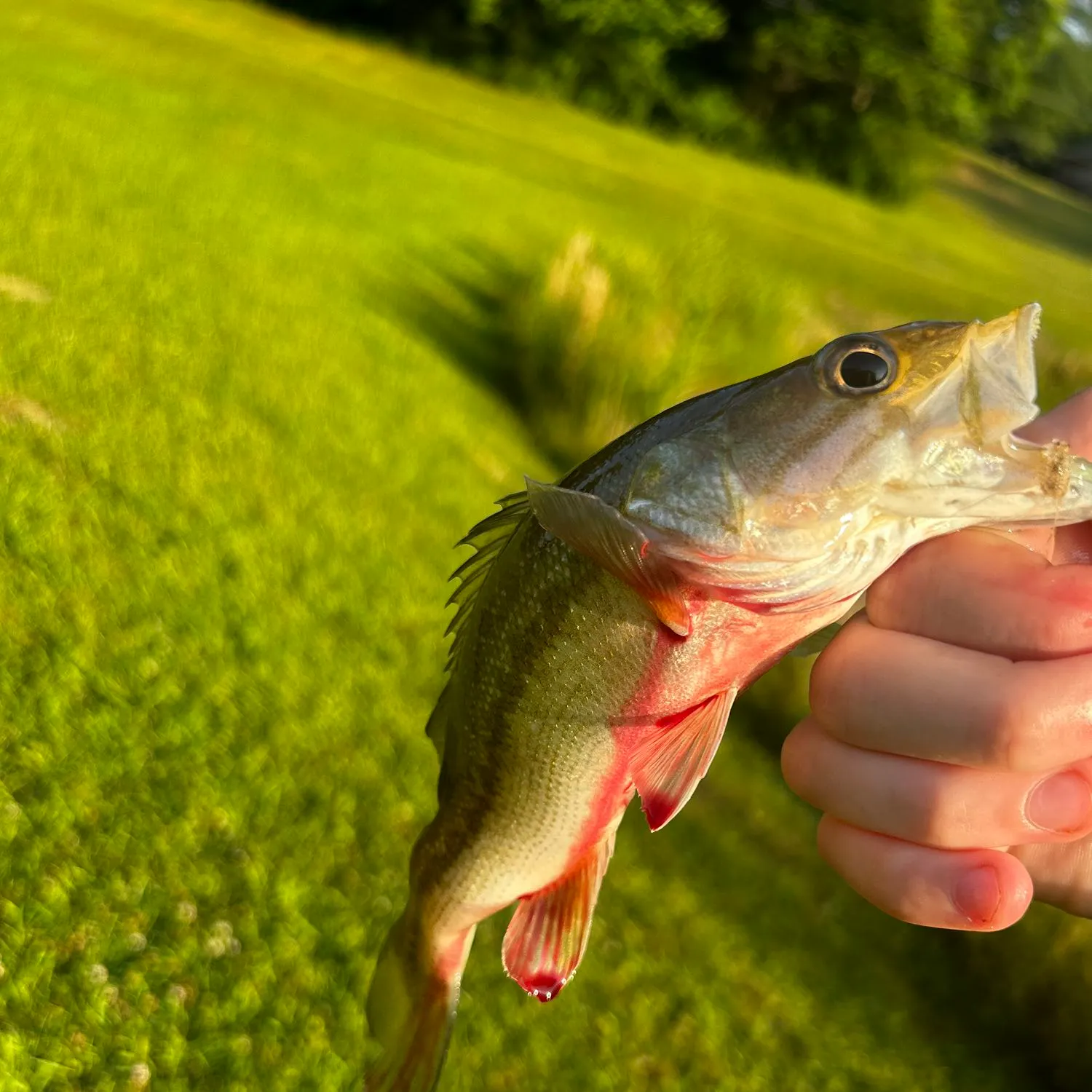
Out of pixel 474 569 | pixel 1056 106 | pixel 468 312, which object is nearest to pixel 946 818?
pixel 474 569

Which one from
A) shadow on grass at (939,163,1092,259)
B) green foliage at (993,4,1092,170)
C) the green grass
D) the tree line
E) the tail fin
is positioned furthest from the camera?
green foliage at (993,4,1092,170)

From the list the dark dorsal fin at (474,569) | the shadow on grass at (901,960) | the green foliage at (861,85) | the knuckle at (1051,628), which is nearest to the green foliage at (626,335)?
the shadow on grass at (901,960)

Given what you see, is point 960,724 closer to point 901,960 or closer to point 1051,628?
point 1051,628

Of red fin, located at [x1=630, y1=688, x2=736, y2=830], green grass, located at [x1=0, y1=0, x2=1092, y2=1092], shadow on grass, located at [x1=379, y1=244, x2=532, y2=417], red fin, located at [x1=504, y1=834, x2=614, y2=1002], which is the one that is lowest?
shadow on grass, located at [x1=379, y1=244, x2=532, y2=417]

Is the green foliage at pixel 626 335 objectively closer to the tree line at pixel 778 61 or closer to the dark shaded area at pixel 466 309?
the dark shaded area at pixel 466 309

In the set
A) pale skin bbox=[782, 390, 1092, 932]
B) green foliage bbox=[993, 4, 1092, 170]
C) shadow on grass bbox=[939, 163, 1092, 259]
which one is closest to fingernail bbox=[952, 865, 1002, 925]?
pale skin bbox=[782, 390, 1092, 932]

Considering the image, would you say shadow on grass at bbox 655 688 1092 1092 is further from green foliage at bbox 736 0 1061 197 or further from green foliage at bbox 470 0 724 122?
green foliage at bbox 736 0 1061 197

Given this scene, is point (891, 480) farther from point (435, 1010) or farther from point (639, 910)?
point (639, 910)
